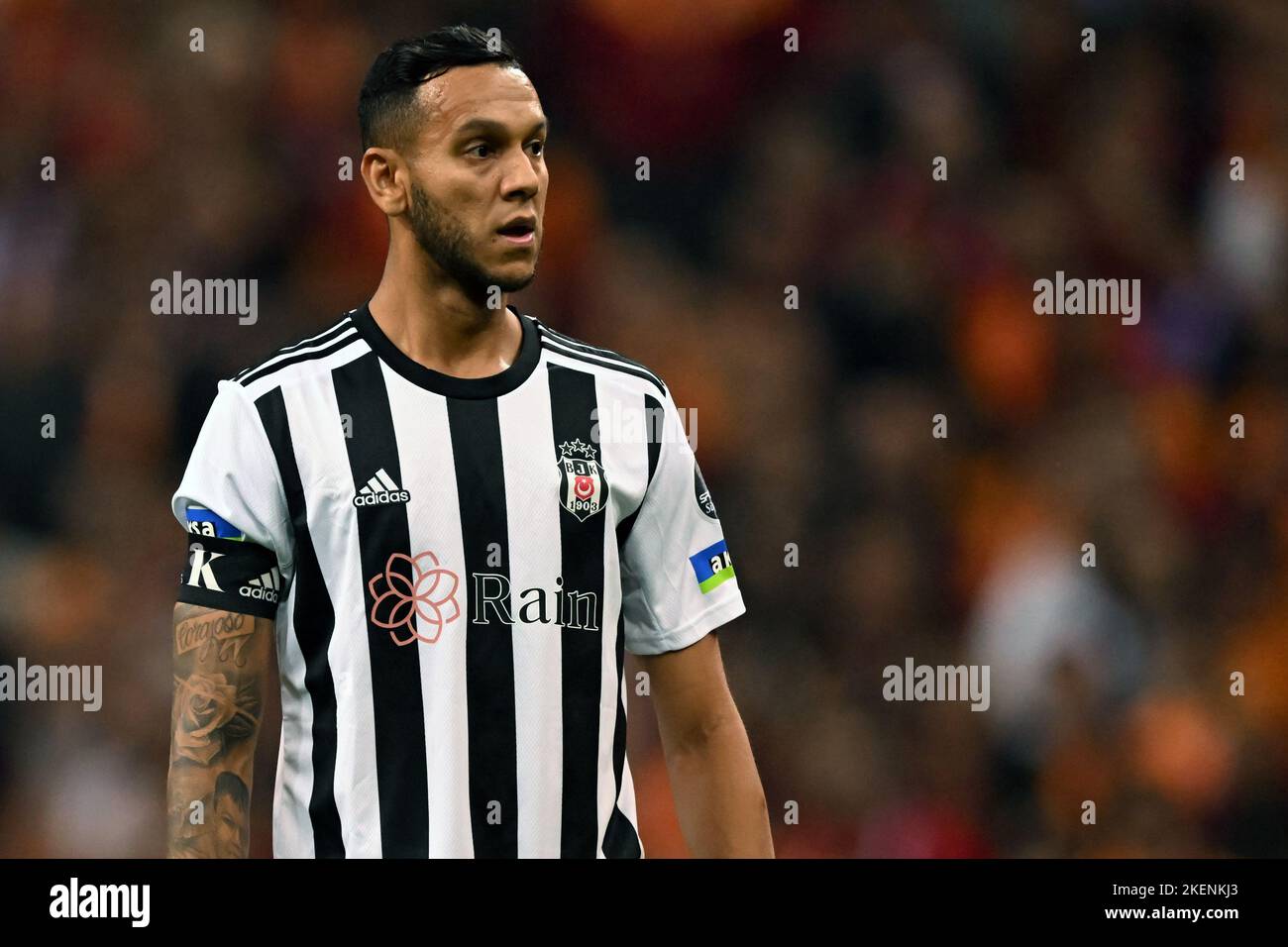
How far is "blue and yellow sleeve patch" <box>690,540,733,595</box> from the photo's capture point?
2664 millimetres

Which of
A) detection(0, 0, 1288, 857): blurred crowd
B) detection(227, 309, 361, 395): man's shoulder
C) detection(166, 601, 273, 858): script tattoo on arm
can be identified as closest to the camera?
detection(166, 601, 273, 858): script tattoo on arm

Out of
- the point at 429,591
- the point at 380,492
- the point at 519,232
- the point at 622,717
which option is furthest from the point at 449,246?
the point at 622,717

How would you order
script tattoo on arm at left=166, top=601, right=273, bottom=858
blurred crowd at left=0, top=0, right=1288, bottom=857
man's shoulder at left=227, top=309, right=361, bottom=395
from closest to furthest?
script tattoo on arm at left=166, top=601, right=273, bottom=858
man's shoulder at left=227, top=309, right=361, bottom=395
blurred crowd at left=0, top=0, right=1288, bottom=857

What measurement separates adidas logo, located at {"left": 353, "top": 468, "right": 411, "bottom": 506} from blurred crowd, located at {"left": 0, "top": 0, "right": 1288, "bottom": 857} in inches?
77.1

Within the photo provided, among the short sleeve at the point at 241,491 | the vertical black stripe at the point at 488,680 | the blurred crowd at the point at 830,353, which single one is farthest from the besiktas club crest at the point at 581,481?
the blurred crowd at the point at 830,353

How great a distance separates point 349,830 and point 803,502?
2486mm

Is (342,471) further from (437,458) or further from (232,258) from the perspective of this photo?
(232,258)

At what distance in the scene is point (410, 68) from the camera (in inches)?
100

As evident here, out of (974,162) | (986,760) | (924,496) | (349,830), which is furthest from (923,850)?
(349,830)

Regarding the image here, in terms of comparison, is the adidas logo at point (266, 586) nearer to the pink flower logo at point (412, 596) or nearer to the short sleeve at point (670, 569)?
the pink flower logo at point (412, 596)

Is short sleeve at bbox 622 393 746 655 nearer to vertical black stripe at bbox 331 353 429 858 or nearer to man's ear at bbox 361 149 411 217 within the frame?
vertical black stripe at bbox 331 353 429 858

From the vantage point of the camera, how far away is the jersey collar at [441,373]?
8.38 feet

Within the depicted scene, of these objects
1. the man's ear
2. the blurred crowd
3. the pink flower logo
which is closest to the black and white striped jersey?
the pink flower logo

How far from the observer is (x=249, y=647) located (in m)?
2.46
